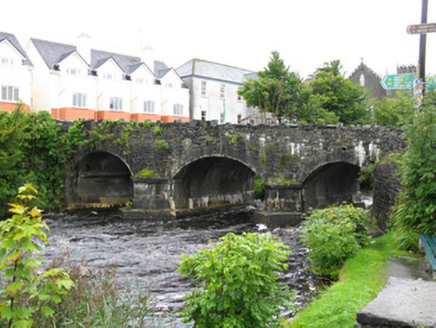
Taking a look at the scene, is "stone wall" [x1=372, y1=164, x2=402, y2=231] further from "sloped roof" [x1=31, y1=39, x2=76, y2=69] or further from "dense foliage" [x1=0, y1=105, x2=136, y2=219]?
"sloped roof" [x1=31, y1=39, x2=76, y2=69]

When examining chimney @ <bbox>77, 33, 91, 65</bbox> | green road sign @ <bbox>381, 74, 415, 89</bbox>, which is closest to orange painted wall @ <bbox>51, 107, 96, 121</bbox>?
chimney @ <bbox>77, 33, 91, 65</bbox>

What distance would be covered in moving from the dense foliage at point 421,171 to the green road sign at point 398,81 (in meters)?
0.63

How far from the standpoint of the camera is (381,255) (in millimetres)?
9773

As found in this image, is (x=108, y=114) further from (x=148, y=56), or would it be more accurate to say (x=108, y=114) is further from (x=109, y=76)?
(x=148, y=56)

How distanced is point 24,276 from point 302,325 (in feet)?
13.6

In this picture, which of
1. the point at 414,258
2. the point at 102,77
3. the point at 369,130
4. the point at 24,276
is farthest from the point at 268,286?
the point at 102,77

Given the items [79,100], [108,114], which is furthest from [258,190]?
[79,100]

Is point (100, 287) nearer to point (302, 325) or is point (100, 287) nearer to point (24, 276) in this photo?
point (24, 276)

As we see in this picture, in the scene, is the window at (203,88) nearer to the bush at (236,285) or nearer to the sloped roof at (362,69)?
the sloped roof at (362,69)

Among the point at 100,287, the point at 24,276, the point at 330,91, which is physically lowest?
the point at 100,287

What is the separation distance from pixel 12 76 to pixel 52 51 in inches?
198

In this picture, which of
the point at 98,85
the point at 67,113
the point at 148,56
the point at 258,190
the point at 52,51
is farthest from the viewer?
the point at 148,56

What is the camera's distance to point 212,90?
146 ft

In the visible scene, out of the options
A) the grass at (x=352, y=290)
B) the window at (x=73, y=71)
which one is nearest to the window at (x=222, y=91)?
the window at (x=73, y=71)
